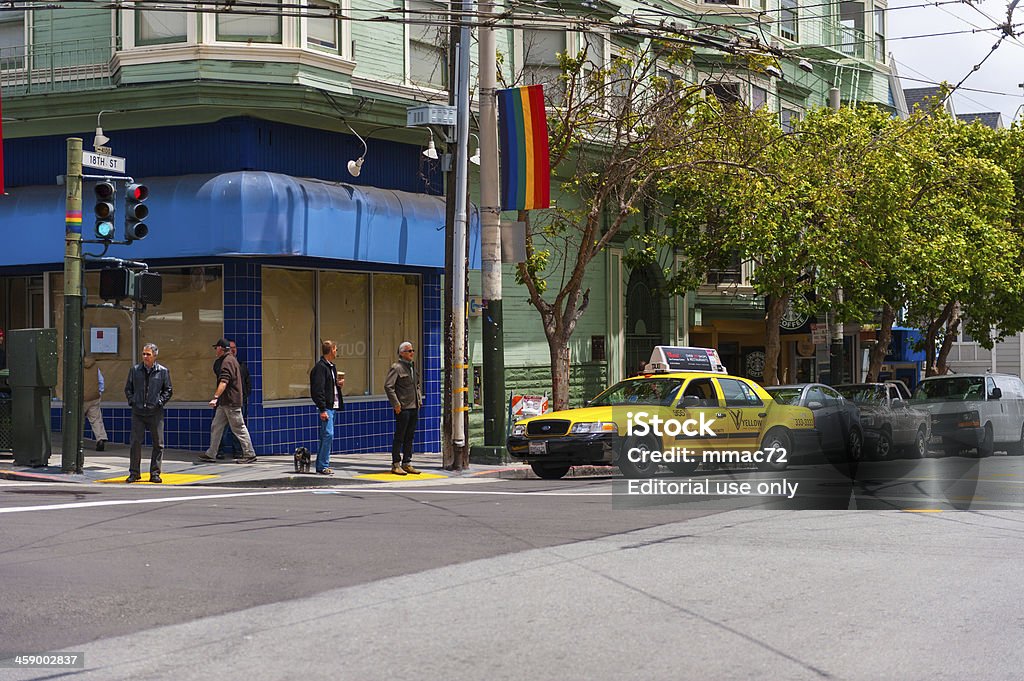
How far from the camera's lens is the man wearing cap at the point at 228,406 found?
18594 millimetres

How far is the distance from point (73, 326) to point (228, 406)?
9.53 ft

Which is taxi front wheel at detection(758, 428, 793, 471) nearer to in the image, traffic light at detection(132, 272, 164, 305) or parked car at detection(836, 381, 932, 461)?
parked car at detection(836, 381, 932, 461)

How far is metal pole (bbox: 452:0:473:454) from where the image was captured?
1892 cm

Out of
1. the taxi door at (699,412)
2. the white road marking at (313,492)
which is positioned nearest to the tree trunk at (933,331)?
the taxi door at (699,412)

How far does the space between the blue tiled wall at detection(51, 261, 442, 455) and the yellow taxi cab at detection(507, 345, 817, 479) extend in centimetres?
467

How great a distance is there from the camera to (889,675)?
248 inches

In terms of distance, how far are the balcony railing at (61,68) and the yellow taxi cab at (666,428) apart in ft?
31.6

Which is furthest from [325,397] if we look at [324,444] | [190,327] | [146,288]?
[190,327]

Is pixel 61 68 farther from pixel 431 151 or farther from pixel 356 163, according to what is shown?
pixel 431 151

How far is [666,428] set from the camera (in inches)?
664

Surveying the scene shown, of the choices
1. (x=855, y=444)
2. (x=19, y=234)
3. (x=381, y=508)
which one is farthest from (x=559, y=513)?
(x=19, y=234)

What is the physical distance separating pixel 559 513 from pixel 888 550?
3.71 metres

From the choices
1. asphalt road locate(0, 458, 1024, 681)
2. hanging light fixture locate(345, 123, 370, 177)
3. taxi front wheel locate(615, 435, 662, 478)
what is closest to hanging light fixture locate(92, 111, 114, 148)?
hanging light fixture locate(345, 123, 370, 177)

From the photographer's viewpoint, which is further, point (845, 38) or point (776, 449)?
point (845, 38)
